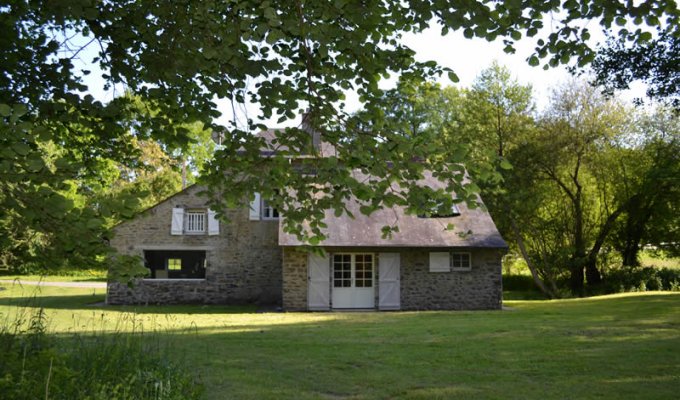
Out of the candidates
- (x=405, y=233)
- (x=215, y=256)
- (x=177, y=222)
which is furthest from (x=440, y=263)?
(x=177, y=222)

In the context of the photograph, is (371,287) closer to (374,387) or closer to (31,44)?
(374,387)

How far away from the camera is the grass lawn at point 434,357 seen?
6.81 meters

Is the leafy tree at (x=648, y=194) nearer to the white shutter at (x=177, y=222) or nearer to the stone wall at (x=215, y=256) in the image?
the stone wall at (x=215, y=256)

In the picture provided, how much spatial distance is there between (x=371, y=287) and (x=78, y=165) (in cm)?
1685

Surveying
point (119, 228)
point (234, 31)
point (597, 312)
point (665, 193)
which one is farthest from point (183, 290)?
point (665, 193)

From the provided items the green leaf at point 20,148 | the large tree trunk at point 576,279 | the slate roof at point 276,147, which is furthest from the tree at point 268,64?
the large tree trunk at point 576,279

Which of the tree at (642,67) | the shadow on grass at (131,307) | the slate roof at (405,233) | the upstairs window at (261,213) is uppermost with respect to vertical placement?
the tree at (642,67)

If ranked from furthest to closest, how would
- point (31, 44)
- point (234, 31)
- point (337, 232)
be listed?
point (337, 232), point (31, 44), point (234, 31)

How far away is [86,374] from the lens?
17.2 feet

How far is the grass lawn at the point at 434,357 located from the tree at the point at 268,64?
207 centimetres

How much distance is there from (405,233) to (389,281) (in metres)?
1.61

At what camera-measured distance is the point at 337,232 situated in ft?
62.8

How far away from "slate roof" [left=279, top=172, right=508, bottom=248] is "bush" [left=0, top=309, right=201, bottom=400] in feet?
40.6

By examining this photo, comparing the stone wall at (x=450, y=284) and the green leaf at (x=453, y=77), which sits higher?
the green leaf at (x=453, y=77)
